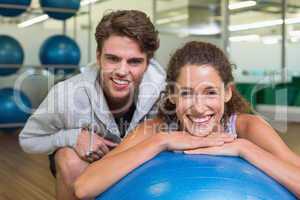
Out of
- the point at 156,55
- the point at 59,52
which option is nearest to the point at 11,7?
the point at 59,52

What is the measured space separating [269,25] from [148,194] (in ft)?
18.4

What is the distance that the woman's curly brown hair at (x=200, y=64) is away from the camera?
1073 mm

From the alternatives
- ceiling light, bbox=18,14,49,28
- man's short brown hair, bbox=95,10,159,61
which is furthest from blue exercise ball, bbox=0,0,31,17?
man's short brown hair, bbox=95,10,159,61

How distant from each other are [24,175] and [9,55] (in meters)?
1.34

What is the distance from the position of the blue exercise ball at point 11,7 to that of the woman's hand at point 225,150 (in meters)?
2.97

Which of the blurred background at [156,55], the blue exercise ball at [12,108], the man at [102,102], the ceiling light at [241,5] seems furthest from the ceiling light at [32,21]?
the man at [102,102]

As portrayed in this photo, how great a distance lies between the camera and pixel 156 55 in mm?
5105

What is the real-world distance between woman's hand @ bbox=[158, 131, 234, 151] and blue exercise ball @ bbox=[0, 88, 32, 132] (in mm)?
2835

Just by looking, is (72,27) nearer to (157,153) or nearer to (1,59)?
(1,59)

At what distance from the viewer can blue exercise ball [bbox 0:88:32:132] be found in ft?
11.7

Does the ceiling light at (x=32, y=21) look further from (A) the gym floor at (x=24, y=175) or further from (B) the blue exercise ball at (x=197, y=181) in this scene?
(B) the blue exercise ball at (x=197, y=181)

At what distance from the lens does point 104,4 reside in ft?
→ 17.2

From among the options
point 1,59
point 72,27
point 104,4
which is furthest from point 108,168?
point 104,4

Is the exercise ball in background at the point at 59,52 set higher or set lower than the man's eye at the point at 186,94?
higher
